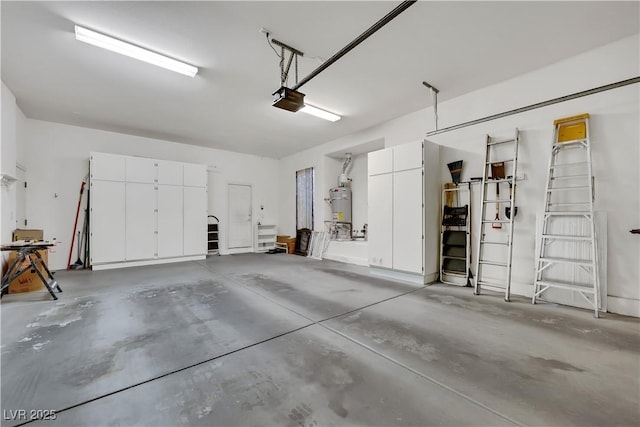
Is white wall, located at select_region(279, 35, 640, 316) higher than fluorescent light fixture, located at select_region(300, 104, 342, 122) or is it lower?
lower

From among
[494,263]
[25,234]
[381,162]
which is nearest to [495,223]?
[494,263]

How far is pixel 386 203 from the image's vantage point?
481cm

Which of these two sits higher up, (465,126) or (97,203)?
(465,126)

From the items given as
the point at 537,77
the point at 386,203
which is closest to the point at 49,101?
the point at 386,203

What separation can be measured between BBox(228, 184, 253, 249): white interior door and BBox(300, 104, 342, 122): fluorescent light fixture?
4191mm

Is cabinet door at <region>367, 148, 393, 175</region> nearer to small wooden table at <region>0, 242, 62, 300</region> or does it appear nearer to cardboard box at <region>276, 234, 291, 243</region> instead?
cardboard box at <region>276, 234, 291, 243</region>

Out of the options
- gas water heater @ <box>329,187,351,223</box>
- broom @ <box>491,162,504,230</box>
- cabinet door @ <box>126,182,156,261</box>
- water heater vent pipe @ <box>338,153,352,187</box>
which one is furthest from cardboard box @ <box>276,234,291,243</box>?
broom @ <box>491,162,504,230</box>

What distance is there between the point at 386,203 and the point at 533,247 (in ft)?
7.37

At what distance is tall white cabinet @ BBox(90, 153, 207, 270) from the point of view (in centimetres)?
554

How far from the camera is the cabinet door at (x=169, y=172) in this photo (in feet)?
20.6

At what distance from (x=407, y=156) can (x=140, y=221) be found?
6.07m

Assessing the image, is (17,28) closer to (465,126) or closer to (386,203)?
(386,203)

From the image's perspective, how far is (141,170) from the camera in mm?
6012

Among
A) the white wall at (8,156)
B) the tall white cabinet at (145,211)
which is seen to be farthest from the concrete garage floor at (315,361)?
the tall white cabinet at (145,211)
